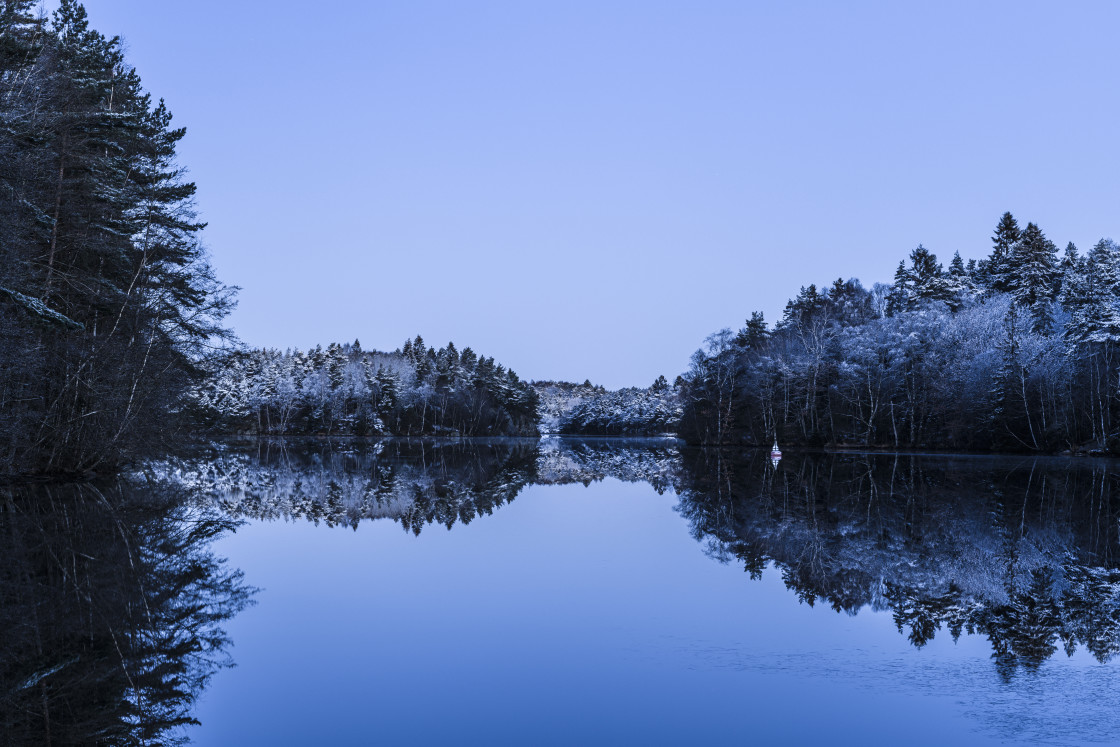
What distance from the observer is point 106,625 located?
28.1 feet

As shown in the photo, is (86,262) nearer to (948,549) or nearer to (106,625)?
(106,625)

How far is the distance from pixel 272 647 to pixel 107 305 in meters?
18.8

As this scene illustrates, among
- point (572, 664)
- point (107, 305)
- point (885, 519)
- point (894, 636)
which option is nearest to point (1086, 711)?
point (894, 636)

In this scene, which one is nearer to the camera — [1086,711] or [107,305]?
[1086,711]

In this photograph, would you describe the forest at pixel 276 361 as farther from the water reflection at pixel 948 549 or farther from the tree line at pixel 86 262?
the water reflection at pixel 948 549

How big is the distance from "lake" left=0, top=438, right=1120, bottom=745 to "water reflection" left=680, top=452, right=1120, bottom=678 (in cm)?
8

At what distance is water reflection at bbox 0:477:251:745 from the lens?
609 centimetres

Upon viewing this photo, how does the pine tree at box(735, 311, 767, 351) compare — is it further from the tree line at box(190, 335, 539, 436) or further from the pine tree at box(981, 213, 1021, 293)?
the tree line at box(190, 335, 539, 436)

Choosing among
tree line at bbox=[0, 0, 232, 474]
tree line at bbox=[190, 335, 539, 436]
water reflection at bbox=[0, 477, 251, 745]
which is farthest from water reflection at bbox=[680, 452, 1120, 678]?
tree line at bbox=[190, 335, 539, 436]

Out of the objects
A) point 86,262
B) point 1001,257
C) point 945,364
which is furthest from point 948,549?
point 1001,257

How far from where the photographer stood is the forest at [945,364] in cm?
4831

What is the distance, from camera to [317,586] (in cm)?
1153

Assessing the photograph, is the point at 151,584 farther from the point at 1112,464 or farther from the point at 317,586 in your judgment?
the point at 1112,464

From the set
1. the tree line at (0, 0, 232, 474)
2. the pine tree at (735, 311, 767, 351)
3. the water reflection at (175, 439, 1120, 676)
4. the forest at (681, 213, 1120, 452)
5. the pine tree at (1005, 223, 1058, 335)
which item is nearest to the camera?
the water reflection at (175, 439, 1120, 676)
